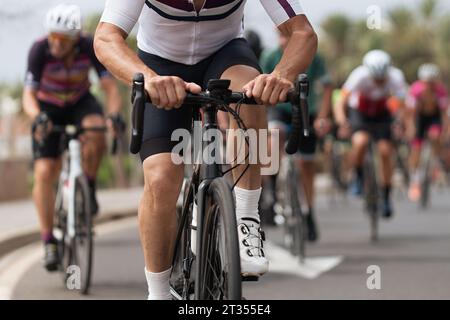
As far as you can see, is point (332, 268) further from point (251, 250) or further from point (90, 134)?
point (251, 250)

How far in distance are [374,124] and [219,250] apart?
742 centimetres

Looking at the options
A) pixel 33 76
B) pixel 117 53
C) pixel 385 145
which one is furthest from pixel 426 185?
pixel 117 53

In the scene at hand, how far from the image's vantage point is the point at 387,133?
1139cm

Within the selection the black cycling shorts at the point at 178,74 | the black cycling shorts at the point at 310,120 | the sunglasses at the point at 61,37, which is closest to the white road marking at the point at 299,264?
the black cycling shorts at the point at 310,120

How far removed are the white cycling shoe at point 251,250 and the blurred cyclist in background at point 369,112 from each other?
271 inches

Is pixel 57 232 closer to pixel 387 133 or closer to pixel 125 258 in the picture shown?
pixel 125 258

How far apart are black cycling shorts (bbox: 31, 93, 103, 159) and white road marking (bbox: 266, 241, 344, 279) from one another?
1874mm

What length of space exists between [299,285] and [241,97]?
3.86 metres

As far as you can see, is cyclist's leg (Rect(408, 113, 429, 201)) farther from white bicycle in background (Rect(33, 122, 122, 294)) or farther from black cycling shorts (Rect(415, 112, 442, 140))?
white bicycle in background (Rect(33, 122, 122, 294))

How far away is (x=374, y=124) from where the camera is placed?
1127 cm

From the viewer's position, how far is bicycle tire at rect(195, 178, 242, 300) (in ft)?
12.5

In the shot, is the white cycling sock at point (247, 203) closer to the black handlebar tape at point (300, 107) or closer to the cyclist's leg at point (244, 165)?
the cyclist's leg at point (244, 165)

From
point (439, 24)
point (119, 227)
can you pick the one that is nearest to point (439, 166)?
point (119, 227)

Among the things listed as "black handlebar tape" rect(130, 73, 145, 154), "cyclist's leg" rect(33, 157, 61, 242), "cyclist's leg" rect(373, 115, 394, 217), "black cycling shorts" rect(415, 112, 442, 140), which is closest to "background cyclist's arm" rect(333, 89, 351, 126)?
"cyclist's leg" rect(373, 115, 394, 217)
